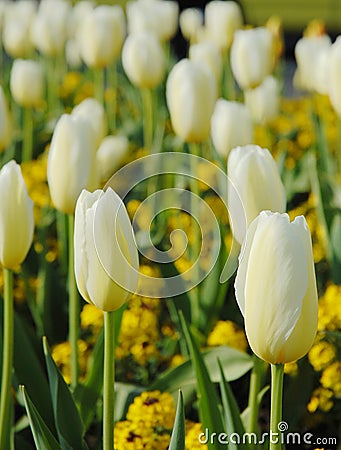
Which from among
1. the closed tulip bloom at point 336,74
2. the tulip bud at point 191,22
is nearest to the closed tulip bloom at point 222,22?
the tulip bud at point 191,22

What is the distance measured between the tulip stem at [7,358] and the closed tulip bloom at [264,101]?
142 centimetres

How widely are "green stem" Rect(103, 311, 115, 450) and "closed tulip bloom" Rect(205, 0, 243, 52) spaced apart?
2.06 metres

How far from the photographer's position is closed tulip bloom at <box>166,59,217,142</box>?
187cm

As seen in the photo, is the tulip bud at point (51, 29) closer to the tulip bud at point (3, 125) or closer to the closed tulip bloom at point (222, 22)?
the closed tulip bloom at point (222, 22)

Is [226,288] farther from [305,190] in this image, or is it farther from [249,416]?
[305,190]

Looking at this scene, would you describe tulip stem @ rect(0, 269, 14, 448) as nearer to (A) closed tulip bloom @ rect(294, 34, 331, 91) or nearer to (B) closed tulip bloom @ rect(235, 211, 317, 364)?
(B) closed tulip bloom @ rect(235, 211, 317, 364)

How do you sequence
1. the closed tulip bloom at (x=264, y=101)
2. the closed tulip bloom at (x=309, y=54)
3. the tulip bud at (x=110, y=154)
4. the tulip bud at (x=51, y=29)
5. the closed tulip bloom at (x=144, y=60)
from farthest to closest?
the tulip bud at (x=51, y=29)
the closed tulip bloom at (x=309, y=54)
the closed tulip bloom at (x=264, y=101)
the closed tulip bloom at (x=144, y=60)
the tulip bud at (x=110, y=154)

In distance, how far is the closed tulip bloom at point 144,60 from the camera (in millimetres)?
2420

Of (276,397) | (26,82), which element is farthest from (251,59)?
(276,397)

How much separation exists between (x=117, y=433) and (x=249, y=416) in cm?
21

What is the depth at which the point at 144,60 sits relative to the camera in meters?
2.42

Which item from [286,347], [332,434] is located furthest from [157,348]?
Answer: [286,347]

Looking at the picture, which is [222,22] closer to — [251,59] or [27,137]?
[251,59]

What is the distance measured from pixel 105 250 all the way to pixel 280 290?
23 centimetres
